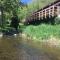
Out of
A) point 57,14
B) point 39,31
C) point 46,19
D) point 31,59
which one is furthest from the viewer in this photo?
point 46,19

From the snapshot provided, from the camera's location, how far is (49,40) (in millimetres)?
32906

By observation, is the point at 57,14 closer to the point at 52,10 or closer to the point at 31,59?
the point at 52,10

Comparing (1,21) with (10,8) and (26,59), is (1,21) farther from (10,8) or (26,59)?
(26,59)

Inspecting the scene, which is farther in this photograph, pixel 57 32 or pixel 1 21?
pixel 1 21

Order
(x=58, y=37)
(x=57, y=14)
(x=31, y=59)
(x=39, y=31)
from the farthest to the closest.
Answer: (x=57, y=14)
(x=39, y=31)
(x=58, y=37)
(x=31, y=59)

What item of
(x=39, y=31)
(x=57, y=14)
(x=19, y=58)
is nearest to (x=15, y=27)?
(x=57, y=14)

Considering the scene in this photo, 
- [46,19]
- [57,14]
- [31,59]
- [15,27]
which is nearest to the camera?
[31,59]

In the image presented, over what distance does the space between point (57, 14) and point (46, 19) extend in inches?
186

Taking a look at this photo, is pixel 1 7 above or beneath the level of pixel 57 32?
above

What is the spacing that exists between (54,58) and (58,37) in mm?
10371

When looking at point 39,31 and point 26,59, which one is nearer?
point 26,59

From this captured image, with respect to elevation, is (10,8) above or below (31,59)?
above

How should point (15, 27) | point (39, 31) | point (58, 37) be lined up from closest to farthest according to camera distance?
point (58, 37) → point (39, 31) → point (15, 27)

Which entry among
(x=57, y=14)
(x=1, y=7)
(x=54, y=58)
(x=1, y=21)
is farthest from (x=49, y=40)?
(x=1, y=21)
